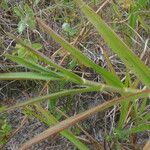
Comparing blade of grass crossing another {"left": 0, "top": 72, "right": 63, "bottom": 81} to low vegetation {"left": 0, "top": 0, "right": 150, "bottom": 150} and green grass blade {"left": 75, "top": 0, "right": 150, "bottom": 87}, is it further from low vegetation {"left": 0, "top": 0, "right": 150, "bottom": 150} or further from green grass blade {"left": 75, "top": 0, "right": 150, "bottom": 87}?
green grass blade {"left": 75, "top": 0, "right": 150, "bottom": 87}

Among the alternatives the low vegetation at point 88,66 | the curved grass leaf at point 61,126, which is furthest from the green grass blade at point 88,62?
the curved grass leaf at point 61,126

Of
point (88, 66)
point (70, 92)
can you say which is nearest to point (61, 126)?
point (70, 92)

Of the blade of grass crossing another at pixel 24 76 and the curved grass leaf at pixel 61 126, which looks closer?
the curved grass leaf at pixel 61 126

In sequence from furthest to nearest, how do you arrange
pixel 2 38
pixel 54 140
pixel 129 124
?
pixel 2 38
pixel 54 140
pixel 129 124

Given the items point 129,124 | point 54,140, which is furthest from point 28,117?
point 129,124

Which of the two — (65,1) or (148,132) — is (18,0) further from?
(148,132)

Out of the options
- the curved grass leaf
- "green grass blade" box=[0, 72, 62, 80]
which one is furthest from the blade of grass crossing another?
the curved grass leaf

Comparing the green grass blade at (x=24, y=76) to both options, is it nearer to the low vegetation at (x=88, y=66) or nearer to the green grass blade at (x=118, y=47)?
the low vegetation at (x=88, y=66)

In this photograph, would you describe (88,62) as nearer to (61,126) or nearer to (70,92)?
(70,92)

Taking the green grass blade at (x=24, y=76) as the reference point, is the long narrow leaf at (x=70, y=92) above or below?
below

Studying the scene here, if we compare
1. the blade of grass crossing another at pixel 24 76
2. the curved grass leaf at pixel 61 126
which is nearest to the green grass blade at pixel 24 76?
the blade of grass crossing another at pixel 24 76

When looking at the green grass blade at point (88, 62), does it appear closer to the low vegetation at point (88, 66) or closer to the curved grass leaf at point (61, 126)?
the low vegetation at point (88, 66)
